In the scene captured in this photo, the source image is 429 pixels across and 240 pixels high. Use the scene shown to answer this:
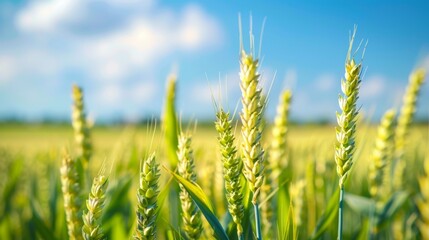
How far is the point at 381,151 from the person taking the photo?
1.72m

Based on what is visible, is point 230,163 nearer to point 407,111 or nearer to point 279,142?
point 279,142

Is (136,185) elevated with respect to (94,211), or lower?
lower

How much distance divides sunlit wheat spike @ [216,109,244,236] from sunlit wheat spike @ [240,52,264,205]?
0.08 feet

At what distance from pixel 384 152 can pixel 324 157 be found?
0.78 m

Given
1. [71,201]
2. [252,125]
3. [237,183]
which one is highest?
[252,125]

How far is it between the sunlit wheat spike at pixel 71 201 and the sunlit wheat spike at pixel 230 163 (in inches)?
20.7

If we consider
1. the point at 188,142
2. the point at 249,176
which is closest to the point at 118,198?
the point at 188,142

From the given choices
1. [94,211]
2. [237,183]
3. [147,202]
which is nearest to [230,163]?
[237,183]

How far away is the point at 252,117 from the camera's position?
920 millimetres

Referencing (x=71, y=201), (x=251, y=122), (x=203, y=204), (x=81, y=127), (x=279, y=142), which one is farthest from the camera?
(x=81, y=127)

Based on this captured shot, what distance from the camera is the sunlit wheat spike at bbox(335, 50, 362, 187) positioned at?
3.17 feet

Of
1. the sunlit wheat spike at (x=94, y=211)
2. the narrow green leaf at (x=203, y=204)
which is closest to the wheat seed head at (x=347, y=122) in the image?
the narrow green leaf at (x=203, y=204)

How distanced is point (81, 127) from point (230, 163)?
1.43 metres

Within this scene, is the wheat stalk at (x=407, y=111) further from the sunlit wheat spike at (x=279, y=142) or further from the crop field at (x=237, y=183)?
the sunlit wheat spike at (x=279, y=142)
